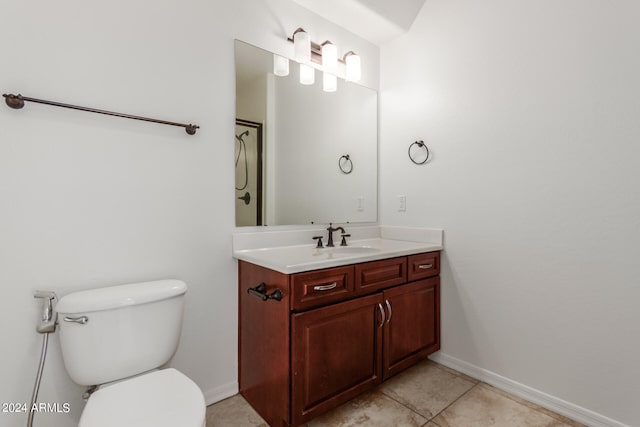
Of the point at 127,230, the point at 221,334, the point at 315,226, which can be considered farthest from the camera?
the point at 315,226

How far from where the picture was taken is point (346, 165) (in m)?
2.38

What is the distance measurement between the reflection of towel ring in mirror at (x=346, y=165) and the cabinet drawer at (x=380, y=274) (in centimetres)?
82

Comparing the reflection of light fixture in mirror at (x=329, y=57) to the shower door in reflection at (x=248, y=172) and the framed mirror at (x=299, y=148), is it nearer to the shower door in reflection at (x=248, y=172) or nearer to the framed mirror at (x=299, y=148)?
the framed mirror at (x=299, y=148)

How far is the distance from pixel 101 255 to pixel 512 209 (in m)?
2.12

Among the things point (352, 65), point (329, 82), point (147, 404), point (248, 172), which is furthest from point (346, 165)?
point (147, 404)

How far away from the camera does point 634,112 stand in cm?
143

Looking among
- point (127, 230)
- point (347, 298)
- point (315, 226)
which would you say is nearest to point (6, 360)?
point (127, 230)

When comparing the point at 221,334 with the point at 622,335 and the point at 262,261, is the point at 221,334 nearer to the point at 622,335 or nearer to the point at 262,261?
the point at 262,261

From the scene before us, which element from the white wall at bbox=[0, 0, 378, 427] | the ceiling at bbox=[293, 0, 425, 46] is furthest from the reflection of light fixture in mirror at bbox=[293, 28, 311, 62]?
the ceiling at bbox=[293, 0, 425, 46]

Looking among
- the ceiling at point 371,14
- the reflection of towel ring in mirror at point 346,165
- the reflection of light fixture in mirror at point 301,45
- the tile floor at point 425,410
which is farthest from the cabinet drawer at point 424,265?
the ceiling at point 371,14

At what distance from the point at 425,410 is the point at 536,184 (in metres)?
1.35

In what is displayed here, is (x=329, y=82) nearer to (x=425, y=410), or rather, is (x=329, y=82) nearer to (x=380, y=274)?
(x=380, y=274)

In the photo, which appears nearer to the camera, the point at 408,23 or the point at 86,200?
the point at 86,200

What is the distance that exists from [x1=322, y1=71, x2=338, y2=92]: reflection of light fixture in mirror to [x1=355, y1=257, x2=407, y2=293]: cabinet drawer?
128 centimetres
